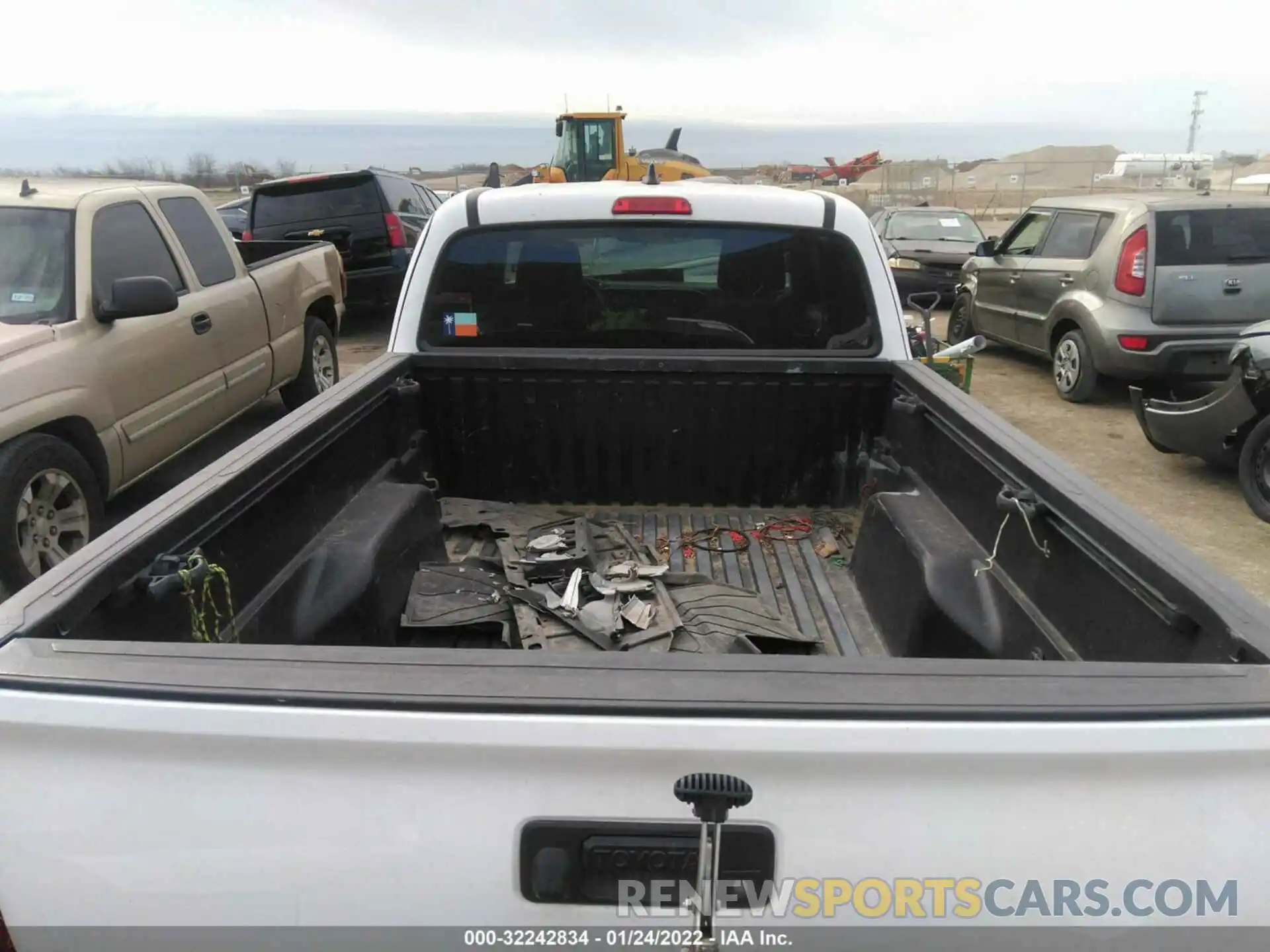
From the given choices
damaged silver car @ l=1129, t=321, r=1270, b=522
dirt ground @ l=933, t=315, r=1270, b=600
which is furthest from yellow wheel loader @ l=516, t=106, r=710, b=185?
damaged silver car @ l=1129, t=321, r=1270, b=522

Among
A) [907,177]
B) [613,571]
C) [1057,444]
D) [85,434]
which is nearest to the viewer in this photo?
[613,571]

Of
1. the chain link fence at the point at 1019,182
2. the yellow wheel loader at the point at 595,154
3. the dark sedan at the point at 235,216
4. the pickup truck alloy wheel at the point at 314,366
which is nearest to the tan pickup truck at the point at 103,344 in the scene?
the pickup truck alloy wheel at the point at 314,366

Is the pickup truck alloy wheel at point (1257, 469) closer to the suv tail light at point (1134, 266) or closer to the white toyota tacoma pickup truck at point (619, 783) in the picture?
the suv tail light at point (1134, 266)

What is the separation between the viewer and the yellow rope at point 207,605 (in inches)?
73.8

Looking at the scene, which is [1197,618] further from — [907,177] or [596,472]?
[907,177]

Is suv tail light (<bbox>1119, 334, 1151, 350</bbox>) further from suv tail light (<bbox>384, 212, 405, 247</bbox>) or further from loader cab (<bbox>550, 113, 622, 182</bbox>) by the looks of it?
loader cab (<bbox>550, 113, 622, 182</bbox>)

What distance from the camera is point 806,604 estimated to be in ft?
10.0

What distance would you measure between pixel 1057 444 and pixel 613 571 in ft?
19.4

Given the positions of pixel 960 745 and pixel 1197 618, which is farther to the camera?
pixel 1197 618

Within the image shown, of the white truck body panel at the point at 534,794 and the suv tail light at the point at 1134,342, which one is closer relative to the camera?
the white truck body panel at the point at 534,794

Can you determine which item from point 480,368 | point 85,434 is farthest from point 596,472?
point 85,434

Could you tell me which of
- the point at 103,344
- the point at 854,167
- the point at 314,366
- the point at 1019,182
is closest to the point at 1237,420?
the point at 103,344

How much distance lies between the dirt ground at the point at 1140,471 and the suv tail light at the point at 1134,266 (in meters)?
1.18

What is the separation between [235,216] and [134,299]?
423 inches
